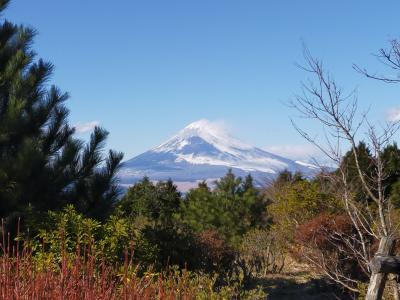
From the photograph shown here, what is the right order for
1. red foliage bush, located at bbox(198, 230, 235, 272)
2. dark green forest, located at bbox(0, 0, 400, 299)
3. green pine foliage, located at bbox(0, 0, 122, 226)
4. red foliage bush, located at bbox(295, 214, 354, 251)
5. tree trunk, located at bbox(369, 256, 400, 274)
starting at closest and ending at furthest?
tree trunk, located at bbox(369, 256, 400, 274), dark green forest, located at bbox(0, 0, 400, 299), green pine foliage, located at bbox(0, 0, 122, 226), red foliage bush, located at bbox(198, 230, 235, 272), red foliage bush, located at bbox(295, 214, 354, 251)

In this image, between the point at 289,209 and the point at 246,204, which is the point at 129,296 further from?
the point at 246,204

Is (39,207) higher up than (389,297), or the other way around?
(39,207)

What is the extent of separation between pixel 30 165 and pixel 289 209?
8783mm

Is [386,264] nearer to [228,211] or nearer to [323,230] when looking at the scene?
[323,230]

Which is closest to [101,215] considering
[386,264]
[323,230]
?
[323,230]

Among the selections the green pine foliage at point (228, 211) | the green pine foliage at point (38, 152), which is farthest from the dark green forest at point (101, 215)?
the green pine foliage at point (228, 211)

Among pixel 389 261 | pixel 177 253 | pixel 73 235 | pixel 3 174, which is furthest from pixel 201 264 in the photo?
pixel 389 261

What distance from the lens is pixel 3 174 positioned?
859cm

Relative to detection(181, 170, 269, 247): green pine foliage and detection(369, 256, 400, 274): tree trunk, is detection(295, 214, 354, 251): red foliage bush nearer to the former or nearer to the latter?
detection(181, 170, 269, 247): green pine foliage

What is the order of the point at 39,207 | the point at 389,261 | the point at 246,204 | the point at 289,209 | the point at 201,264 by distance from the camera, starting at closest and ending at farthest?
1. the point at 389,261
2. the point at 39,207
3. the point at 201,264
4. the point at 289,209
5. the point at 246,204

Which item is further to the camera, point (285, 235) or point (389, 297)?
point (285, 235)

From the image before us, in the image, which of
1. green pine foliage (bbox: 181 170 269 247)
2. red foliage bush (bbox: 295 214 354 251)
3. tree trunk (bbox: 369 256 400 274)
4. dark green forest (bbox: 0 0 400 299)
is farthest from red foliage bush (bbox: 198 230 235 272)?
tree trunk (bbox: 369 256 400 274)

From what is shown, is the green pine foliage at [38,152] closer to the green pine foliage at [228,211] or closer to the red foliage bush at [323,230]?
the red foliage bush at [323,230]

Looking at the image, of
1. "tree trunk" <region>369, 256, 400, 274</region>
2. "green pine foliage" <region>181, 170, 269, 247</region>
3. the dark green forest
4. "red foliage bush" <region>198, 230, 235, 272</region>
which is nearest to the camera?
"tree trunk" <region>369, 256, 400, 274</region>
